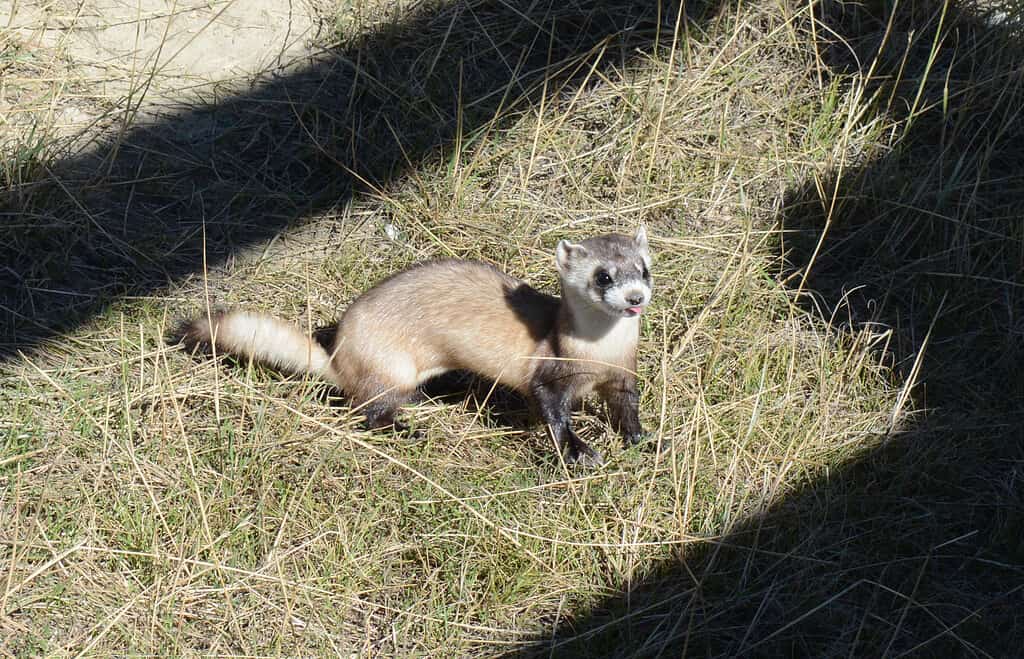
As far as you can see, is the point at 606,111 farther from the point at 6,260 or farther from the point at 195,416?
the point at 6,260

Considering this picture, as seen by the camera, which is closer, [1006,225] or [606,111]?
[1006,225]

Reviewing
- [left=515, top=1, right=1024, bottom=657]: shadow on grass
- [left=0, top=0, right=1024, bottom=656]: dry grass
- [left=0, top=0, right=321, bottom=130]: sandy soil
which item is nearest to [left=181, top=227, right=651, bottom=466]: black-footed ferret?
[left=0, top=0, right=1024, bottom=656]: dry grass

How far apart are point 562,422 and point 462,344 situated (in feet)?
1.76

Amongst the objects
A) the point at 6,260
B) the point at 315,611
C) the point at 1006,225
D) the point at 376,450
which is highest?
the point at 6,260

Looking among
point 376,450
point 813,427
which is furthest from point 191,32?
point 813,427

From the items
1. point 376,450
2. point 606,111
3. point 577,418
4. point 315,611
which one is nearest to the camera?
point 315,611

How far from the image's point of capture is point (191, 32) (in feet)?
19.5

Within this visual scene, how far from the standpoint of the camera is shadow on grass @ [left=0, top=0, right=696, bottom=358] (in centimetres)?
503

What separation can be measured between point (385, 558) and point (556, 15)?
11.0 feet

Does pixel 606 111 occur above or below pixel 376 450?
above

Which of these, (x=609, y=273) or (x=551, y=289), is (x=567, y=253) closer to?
(x=609, y=273)

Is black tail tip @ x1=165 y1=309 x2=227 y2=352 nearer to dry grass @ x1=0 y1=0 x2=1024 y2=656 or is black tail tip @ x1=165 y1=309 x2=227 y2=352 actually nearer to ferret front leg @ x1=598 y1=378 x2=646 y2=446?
dry grass @ x1=0 y1=0 x2=1024 y2=656

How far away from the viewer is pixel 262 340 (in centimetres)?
438

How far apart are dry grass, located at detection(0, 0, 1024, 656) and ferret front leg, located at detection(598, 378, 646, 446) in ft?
0.41
